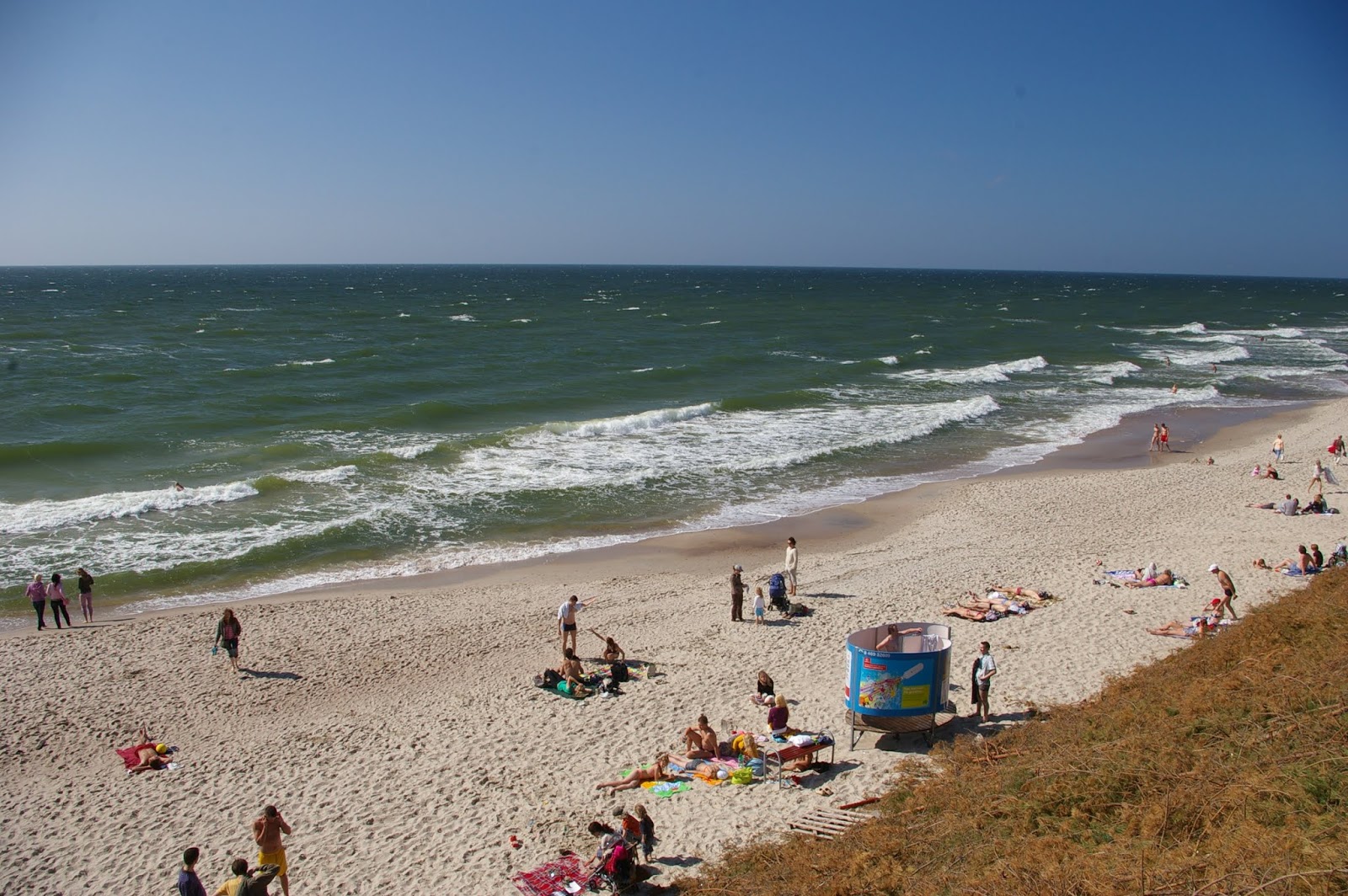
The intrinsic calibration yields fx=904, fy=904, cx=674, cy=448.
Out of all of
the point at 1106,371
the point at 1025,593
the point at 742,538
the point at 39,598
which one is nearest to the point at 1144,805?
the point at 1025,593

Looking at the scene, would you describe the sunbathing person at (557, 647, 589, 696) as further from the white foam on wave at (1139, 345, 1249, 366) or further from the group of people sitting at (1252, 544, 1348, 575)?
the white foam on wave at (1139, 345, 1249, 366)

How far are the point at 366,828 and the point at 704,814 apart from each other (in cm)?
393

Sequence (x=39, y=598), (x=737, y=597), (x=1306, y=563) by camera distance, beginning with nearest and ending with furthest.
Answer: (x=737, y=597), (x=39, y=598), (x=1306, y=563)

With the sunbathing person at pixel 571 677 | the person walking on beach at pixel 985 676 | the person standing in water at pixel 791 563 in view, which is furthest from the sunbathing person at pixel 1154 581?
the sunbathing person at pixel 571 677

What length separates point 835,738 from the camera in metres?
11.9

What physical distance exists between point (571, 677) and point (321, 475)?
53.7 ft

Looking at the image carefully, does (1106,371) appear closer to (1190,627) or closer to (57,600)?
(1190,627)

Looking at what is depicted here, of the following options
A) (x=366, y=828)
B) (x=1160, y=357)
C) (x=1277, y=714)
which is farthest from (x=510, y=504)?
(x=1160, y=357)

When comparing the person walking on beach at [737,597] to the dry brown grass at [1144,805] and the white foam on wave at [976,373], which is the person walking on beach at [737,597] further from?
the white foam on wave at [976,373]

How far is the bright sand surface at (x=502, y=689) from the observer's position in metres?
10.3

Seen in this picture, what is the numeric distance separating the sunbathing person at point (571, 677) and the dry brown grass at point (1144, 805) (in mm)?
4920

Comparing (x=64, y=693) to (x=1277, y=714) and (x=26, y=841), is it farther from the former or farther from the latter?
(x=1277, y=714)

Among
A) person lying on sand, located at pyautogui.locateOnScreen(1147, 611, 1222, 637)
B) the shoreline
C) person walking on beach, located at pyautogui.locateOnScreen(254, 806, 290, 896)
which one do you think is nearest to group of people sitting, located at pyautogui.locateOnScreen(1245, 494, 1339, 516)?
the shoreline

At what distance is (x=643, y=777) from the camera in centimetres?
1115
